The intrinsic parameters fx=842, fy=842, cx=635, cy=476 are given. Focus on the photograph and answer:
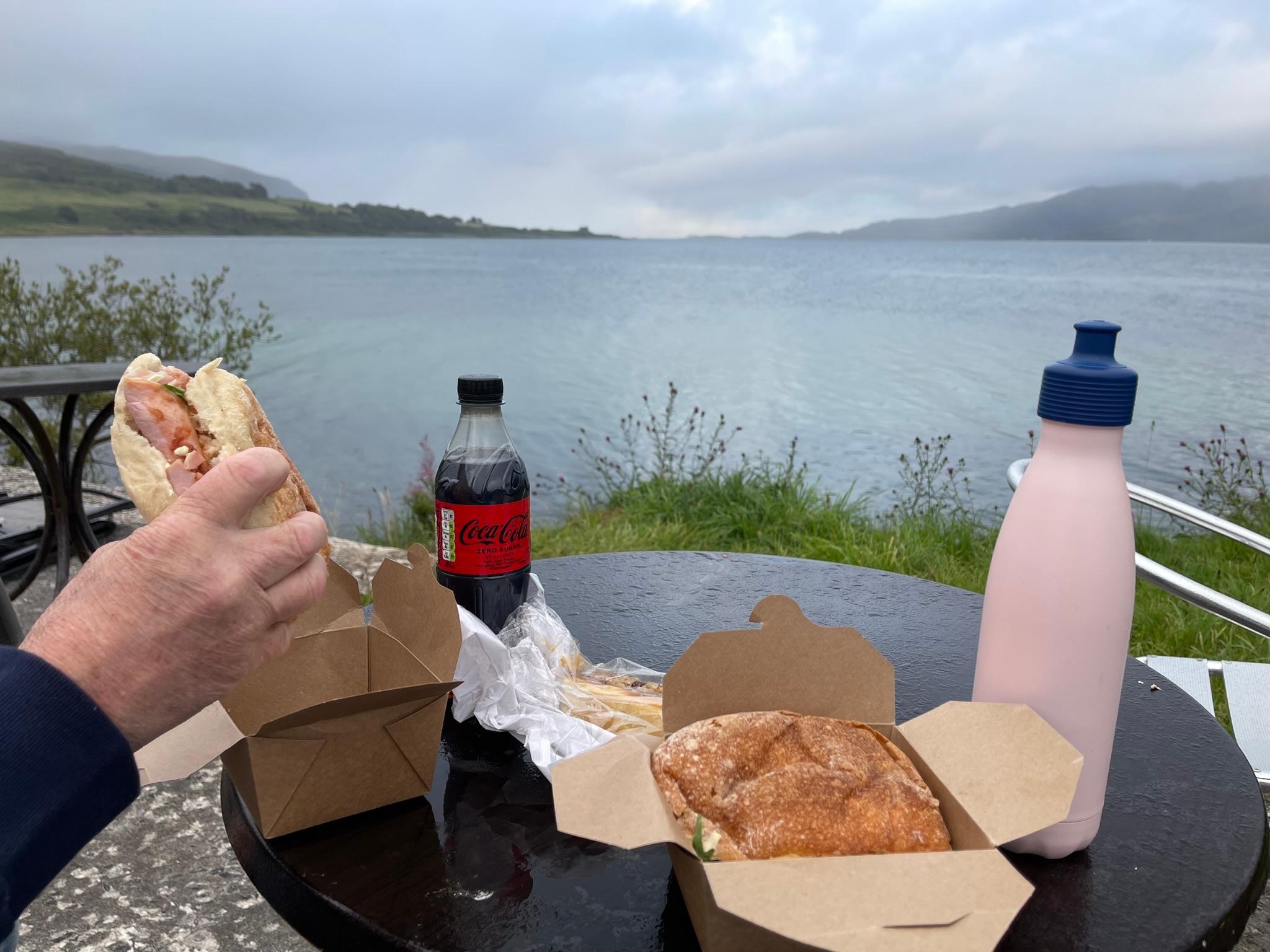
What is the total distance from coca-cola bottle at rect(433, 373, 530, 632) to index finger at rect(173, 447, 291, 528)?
1.32ft

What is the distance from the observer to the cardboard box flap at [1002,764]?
0.73 m

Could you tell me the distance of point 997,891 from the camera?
0.62m

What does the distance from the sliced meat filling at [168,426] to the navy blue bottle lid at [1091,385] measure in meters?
0.89

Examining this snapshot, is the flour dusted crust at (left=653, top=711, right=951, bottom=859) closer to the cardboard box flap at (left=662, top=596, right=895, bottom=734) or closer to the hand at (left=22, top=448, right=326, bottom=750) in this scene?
the cardboard box flap at (left=662, top=596, right=895, bottom=734)

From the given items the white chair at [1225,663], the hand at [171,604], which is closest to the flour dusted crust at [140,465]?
the hand at [171,604]

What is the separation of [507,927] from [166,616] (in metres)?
0.41

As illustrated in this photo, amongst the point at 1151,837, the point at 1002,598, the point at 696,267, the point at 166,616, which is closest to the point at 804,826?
the point at 1002,598

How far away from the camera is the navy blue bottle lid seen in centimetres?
72

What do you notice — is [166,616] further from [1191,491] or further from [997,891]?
[1191,491]

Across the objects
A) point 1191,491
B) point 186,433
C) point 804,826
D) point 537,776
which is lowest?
point 1191,491

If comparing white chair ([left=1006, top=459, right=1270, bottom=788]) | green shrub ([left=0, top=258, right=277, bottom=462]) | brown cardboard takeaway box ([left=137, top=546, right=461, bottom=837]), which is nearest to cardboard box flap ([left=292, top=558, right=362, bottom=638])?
brown cardboard takeaway box ([left=137, top=546, right=461, bottom=837])

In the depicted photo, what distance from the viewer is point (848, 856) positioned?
68cm

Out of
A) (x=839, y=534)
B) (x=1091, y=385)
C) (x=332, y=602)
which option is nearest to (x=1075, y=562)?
(x=1091, y=385)

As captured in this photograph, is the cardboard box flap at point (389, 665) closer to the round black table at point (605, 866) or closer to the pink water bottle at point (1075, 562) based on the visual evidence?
the round black table at point (605, 866)
